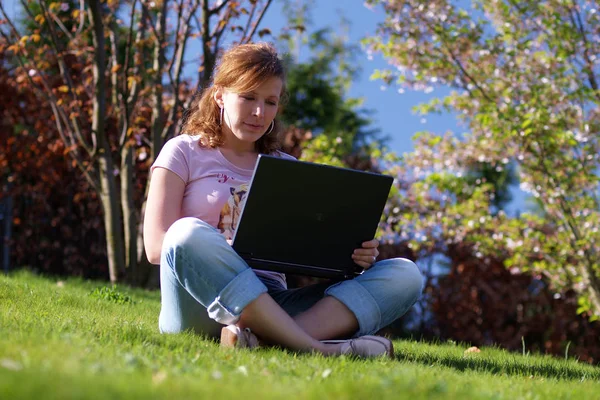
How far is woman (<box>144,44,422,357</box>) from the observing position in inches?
108

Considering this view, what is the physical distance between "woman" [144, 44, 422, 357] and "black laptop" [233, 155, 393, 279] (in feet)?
0.38

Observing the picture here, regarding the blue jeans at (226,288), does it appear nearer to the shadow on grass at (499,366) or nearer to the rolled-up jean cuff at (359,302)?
the rolled-up jean cuff at (359,302)

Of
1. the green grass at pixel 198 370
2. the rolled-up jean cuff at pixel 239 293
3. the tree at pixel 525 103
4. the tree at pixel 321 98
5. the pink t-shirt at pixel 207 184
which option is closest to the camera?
the green grass at pixel 198 370

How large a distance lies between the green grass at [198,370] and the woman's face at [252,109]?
956mm

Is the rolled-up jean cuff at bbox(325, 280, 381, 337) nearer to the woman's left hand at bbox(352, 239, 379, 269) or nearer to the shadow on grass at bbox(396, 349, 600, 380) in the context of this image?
the woman's left hand at bbox(352, 239, 379, 269)

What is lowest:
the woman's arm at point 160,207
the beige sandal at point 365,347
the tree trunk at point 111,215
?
the tree trunk at point 111,215

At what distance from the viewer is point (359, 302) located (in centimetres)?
300

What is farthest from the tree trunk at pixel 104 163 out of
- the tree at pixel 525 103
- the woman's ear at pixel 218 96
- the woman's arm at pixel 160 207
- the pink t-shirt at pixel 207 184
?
the woman's arm at pixel 160 207

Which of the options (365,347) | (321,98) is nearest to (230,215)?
(365,347)

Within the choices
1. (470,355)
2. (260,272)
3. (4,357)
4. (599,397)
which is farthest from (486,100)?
(4,357)

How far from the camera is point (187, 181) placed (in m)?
3.28

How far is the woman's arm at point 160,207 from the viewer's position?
3.08m

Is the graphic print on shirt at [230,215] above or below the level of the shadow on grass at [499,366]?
above

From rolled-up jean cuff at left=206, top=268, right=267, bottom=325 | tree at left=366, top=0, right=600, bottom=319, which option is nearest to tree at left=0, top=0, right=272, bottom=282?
tree at left=366, top=0, right=600, bottom=319
